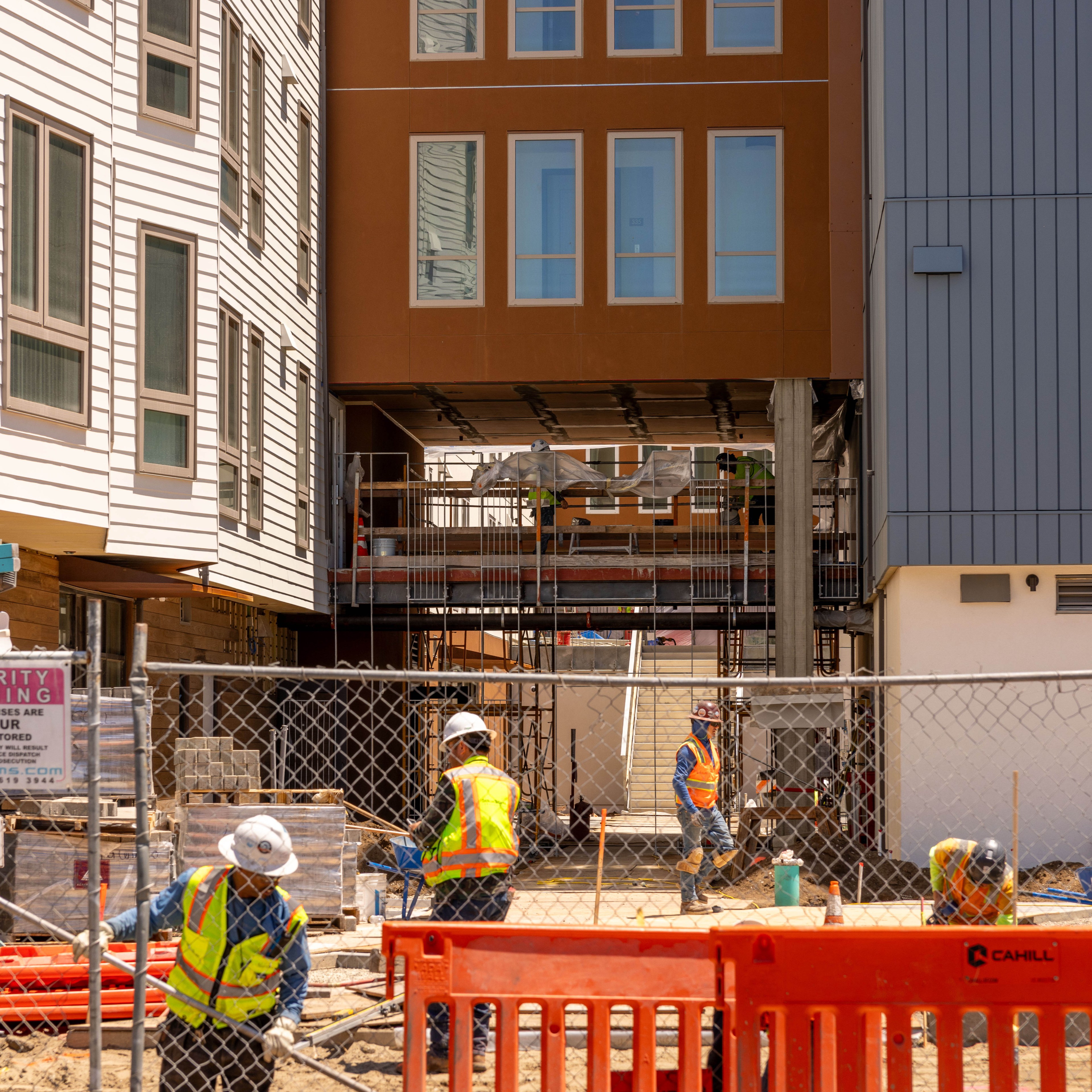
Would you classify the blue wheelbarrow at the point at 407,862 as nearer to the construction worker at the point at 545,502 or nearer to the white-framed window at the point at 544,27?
the construction worker at the point at 545,502

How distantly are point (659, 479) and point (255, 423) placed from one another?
596cm

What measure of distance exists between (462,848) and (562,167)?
15125 mm

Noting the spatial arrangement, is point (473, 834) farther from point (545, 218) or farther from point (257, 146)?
point (545, 218)

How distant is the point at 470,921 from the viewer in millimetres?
7617

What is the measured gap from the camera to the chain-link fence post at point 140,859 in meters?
5.12

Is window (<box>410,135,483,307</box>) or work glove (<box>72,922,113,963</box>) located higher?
window (<box>410,135,483,307</box>)

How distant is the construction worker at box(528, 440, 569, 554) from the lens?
2069 cm

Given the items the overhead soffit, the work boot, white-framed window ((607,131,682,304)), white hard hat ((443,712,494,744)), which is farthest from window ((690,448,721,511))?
white hard hat ((443,712,494,744))

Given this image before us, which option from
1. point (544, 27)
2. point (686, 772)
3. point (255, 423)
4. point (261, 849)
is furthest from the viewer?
point (544, 27)

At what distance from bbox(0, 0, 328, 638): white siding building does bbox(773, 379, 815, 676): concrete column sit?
6.60 meters

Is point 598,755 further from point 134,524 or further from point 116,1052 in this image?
point 116,1052

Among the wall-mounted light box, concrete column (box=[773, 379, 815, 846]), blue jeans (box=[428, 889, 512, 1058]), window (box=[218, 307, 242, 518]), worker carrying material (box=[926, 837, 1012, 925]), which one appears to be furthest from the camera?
concrete column (box=[773, 379, 815, 846])

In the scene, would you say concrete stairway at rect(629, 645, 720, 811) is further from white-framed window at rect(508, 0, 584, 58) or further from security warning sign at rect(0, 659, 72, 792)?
security warning sign at rect(0, 659, 72, 792)

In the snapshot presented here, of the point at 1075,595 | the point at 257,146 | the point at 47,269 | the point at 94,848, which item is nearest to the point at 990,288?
the point at 1075,595
